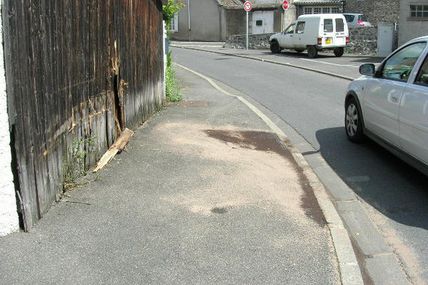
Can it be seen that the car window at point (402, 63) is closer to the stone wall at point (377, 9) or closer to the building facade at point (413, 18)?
the building facade at point (413, 18)

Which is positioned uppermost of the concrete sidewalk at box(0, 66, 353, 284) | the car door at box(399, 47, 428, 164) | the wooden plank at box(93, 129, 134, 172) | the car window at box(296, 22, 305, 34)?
the car window at box(296, 22, 305, 34)

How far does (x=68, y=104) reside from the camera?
17.5 ft

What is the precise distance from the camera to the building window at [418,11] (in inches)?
1002

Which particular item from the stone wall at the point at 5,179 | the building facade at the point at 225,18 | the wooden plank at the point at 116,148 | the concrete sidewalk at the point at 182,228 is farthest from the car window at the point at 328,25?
the stone wall at the point at 5,179

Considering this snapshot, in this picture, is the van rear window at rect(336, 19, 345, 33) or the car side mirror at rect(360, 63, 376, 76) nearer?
the car side mirror at rect(360, 63, 376, 76)

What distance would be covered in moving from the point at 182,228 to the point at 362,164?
3.65 m

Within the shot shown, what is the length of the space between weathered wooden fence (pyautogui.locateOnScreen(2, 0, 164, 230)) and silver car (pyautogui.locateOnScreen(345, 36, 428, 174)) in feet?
11.1

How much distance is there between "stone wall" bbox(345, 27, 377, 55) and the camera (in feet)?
98.0

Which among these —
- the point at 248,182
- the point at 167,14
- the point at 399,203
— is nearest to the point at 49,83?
the point at 248,182

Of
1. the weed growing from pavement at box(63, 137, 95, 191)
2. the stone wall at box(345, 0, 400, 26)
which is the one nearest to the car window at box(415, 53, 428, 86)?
the weed growing from pavement at box(63, 137, 95, 191)

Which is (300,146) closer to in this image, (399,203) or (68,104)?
(399,203)

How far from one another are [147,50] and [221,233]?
5.31m

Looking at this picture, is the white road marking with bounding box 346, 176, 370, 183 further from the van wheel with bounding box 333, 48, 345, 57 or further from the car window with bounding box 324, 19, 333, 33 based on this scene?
the van wheel with bounding box 333, 48, 345, 57

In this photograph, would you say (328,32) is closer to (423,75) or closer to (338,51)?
(338,51)
